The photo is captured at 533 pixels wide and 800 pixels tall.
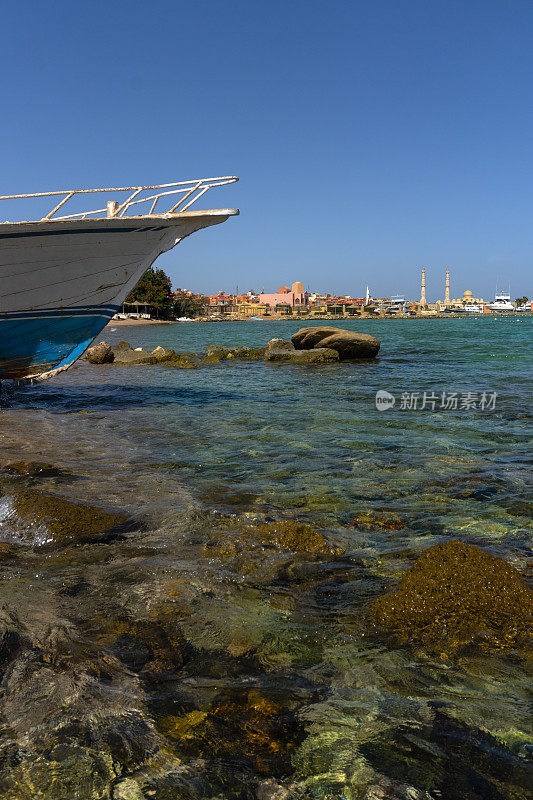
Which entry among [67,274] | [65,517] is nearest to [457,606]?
[65,517]

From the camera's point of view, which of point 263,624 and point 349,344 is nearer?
point 263,624

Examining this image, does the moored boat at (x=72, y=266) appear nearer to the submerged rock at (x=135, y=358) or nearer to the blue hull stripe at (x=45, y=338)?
the blue hull stripe at (x=45, y=338)

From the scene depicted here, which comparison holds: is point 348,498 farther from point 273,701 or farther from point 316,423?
point 316,423

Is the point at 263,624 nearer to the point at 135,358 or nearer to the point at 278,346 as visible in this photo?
the point at 135,358

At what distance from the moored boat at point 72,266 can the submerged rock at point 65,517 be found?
287 inches

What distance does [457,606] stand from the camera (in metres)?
Answer: 2.87

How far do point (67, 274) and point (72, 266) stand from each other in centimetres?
21

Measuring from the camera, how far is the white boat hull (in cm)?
1014

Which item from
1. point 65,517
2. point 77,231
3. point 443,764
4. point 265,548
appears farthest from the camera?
point 77,231

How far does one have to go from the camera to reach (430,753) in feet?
6.31

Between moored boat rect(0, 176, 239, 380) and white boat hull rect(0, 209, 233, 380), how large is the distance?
A: 0.02 m

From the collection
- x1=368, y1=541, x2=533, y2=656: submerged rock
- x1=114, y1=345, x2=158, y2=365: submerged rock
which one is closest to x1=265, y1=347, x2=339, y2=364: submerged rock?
x1=114, y1=345, x2=158, y2=365: submerged rock

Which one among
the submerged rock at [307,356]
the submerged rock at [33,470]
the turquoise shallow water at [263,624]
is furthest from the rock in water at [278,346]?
the submerged rock at [33,470]

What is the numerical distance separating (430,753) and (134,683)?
4.10 ft
